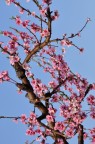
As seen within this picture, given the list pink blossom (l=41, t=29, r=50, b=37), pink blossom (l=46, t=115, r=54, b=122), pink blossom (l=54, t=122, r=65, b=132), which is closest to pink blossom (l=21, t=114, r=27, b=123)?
pink blossom (l=46, t=115, r=54, b=122)

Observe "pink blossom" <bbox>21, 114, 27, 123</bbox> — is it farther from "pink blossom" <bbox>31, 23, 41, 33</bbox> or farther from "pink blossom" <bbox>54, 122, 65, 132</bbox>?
"pink blossom" <bbox>31, 23, 41, 33</bbox>

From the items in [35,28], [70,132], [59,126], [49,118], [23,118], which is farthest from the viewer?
[35,28]

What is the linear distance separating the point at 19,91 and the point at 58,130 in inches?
106

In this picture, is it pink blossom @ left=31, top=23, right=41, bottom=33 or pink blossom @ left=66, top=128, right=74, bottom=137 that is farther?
pink blossom @ left=31, top=23, right=41, bottom=33

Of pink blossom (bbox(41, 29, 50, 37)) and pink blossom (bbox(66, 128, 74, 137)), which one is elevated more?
pink blossom (bbox(41, 29, 50, 37))

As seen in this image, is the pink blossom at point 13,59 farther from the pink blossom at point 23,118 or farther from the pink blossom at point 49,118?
the pink blossom at point 49,118

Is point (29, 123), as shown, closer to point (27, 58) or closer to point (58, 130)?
point (58, 130)

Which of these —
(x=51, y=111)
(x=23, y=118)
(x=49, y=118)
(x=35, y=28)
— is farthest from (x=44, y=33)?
(x=23, y=118)

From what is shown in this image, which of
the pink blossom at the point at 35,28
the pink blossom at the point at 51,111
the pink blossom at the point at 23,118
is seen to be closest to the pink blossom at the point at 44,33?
the pink blossom at the point at 35,28

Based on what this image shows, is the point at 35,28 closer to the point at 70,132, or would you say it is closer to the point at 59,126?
the point at 59,126

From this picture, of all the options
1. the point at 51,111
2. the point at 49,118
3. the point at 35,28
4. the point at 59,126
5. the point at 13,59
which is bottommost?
the point at 59,126

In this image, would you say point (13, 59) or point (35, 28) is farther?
point (35, 28)

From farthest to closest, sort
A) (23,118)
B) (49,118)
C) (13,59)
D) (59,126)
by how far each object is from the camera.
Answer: (13,59) < (23,118) < (49,118) < (59,126)

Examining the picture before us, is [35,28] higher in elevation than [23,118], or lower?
higher
